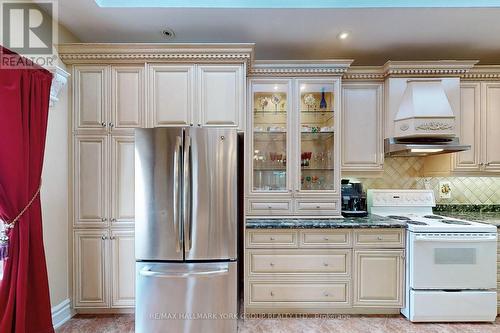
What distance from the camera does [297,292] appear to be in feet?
7.80

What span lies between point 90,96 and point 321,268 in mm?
2667

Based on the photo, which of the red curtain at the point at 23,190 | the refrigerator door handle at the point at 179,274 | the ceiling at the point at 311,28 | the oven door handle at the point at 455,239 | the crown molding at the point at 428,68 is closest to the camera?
the red curtain at the point at 23,190

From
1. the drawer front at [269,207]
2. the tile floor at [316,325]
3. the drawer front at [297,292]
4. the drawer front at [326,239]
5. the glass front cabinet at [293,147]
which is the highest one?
the glass front cabinet at [293,147]

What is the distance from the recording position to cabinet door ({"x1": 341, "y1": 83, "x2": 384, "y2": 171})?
109 inches

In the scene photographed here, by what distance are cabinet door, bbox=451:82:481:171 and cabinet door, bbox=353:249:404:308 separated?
1.38m

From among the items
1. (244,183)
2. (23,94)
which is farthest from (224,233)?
(23,94)

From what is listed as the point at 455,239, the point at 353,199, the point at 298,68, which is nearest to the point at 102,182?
the point at 298,68

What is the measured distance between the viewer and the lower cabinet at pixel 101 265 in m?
2.34

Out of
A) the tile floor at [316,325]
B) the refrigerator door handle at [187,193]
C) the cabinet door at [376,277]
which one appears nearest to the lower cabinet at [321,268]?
the cabinet door at [376,277]

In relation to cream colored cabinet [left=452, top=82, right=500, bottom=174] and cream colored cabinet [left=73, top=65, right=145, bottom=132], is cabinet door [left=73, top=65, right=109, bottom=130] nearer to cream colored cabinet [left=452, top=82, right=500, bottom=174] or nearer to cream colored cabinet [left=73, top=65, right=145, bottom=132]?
cream colored cabinet [left=73, top=65, right=145, bottom=132]

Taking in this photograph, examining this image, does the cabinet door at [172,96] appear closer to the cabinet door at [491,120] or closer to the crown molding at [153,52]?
the crown molding at [153,52]

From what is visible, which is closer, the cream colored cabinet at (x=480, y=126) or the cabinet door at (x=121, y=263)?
the cabinet door at (x=121, y=263)

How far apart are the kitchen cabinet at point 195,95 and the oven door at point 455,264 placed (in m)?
2.04

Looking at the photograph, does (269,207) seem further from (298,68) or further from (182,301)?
(298,68)
